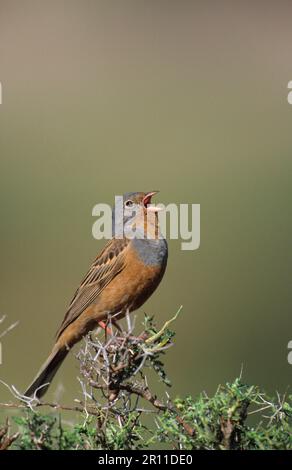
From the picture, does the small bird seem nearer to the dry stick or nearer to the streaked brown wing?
the streaked brown wing

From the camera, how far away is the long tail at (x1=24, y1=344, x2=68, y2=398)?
14.6ft

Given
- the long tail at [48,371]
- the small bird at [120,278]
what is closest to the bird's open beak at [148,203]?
A: the small bird at [120,278]

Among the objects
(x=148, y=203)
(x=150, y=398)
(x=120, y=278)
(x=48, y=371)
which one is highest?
(x=148, y=203)

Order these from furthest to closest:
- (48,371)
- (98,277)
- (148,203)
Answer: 1. (148,203)
2. (98,277)
3. (48,371)

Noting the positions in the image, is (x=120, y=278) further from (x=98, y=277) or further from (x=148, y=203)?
(x=148, y=203)

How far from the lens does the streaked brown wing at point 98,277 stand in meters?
4.73

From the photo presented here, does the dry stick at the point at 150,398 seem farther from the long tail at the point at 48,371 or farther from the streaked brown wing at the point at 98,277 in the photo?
the streaked brown wing at the point at 98,277

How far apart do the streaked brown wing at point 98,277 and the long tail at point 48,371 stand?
163mm

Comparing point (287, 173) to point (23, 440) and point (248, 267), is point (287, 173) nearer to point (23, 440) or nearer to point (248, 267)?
point (248, 267)

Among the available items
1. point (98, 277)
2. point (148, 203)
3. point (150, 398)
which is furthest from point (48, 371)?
point (150, 398)

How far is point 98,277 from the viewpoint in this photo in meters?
4.79

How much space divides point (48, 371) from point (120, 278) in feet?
2.05
